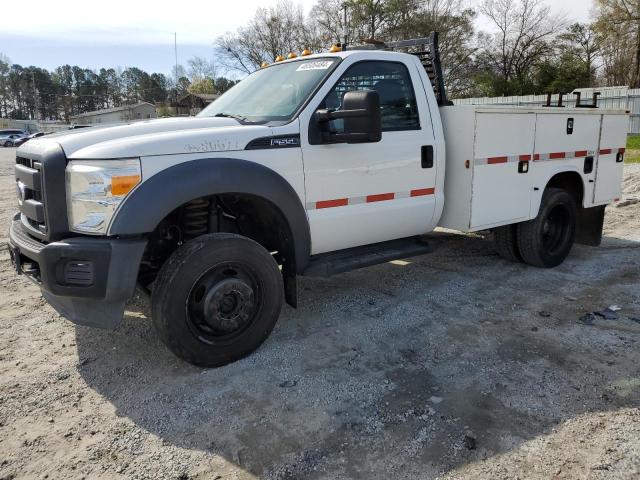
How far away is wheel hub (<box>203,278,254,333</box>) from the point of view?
3416 mm

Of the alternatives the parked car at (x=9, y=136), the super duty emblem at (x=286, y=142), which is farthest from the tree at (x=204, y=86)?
the super duty emblem at (x=286, y=142)

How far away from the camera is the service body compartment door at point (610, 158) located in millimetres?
5965

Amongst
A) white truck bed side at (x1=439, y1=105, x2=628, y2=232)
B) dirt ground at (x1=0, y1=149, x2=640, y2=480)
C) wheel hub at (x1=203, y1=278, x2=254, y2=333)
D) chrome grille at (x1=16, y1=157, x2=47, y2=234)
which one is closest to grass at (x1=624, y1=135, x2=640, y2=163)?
white truck bed side at (x1=439, y1=105, x2=628, y2=232)

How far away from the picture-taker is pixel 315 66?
4180 millimetres

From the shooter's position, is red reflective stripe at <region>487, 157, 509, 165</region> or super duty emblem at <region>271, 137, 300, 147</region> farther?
red reflective stripe at <region>487, 157, 509, 165</region>

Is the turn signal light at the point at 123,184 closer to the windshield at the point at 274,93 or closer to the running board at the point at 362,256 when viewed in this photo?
the windshield at the point at 274,93

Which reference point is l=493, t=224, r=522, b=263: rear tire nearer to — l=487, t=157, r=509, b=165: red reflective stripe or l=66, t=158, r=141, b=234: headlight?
l=487, t=157, r=509, b=165: red reflective stripe

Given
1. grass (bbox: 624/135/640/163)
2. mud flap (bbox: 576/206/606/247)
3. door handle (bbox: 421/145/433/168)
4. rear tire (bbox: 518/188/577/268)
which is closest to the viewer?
door handle (bbox: 421/145/433/168)

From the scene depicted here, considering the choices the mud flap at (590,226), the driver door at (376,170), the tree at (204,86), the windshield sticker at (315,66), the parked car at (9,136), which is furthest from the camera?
the tree at (204,86)

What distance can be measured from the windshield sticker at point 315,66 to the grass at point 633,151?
40.6 feet

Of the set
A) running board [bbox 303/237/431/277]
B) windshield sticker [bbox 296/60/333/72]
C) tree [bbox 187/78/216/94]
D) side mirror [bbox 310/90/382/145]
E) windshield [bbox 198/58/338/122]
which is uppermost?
tree [bbox 187/78/216/94]

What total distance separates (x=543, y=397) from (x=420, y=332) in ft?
3.71

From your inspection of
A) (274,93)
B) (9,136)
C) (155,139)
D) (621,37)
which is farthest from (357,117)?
(9,136)

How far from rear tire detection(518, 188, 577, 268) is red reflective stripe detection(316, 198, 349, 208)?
2.48 metres
